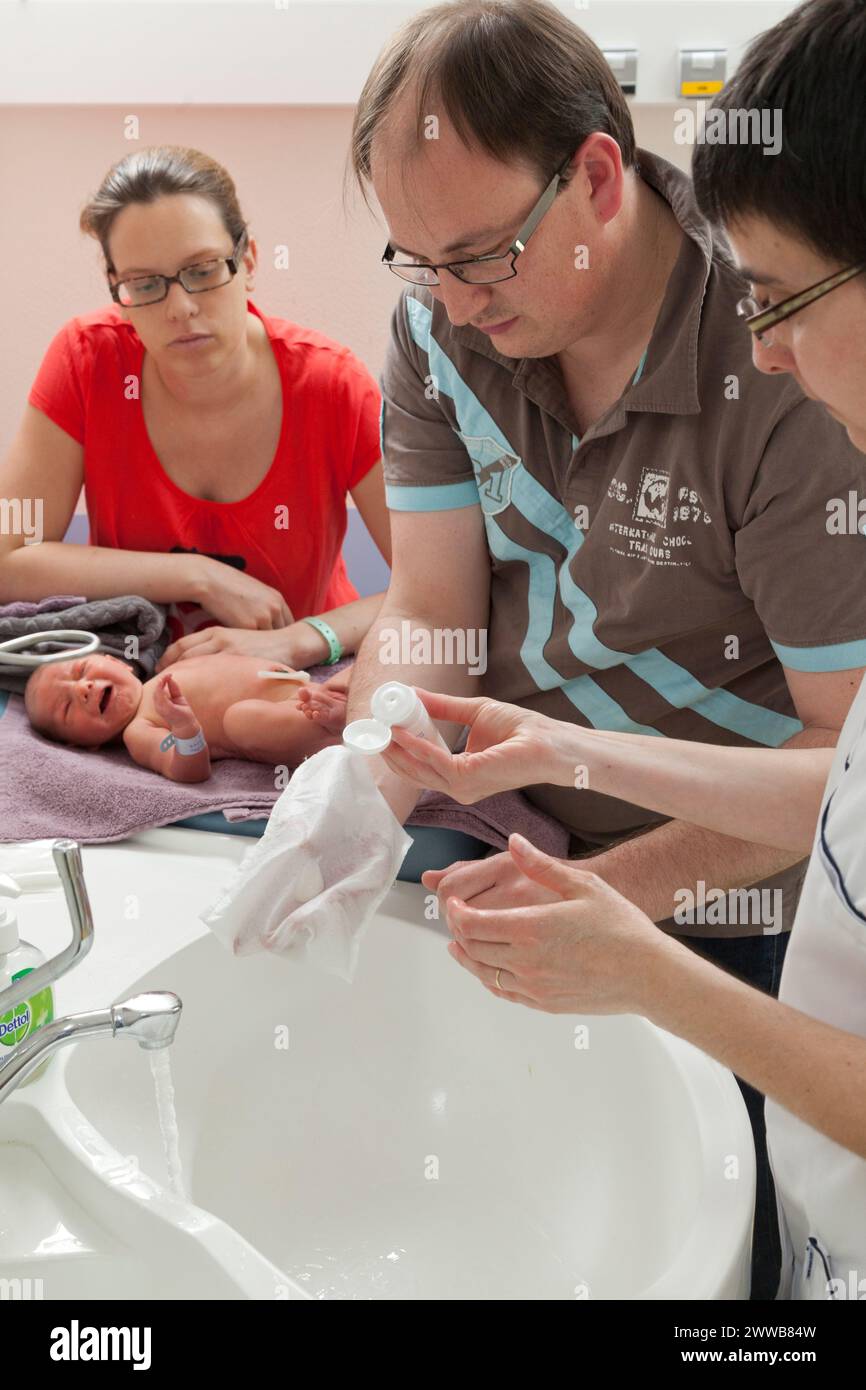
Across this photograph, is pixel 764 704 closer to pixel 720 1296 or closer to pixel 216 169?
pixel 720 1296

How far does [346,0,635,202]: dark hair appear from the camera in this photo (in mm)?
1077

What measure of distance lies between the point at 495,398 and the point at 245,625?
85 centimetres

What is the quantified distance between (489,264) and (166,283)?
1009 mm

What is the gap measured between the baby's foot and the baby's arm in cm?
15

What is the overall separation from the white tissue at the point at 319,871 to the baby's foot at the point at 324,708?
549mm

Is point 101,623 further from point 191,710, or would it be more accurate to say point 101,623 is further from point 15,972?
point 15,972

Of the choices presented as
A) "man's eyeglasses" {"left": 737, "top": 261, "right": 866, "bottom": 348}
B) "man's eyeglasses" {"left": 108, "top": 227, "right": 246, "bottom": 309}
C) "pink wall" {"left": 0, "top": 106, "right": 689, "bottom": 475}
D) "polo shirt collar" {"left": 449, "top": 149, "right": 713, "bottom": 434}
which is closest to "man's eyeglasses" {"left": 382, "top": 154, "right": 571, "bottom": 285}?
"polo shirt collar" {"left": 449, "top": 149, "right": 713, "bottom": 434}

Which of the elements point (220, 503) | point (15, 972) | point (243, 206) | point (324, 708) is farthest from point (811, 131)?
point (243, 206)

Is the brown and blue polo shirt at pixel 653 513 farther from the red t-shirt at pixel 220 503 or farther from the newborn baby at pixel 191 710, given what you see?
the red t-shirt at pixel 220 503

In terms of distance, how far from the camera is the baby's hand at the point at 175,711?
169 centimetres

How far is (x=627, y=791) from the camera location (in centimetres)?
112

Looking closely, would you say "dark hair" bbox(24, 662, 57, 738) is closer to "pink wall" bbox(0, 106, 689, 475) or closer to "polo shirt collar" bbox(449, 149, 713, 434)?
"polo shirt collar" bbox(449, 149, 713, 434)

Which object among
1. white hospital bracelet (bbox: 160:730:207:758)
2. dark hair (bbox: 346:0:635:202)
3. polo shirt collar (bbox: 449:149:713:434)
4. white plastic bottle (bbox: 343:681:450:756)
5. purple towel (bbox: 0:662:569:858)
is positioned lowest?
purple towel (bbox: 0:662:569:858)

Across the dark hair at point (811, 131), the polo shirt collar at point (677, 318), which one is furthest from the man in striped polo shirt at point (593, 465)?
the dark hair at point (811, 131)
